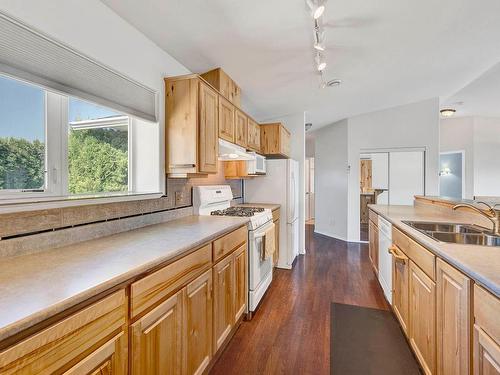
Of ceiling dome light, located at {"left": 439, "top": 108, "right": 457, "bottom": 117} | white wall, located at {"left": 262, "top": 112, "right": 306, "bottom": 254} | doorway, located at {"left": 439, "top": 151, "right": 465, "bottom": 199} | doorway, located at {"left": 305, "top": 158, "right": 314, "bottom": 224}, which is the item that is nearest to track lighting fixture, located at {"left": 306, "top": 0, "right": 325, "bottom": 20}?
white wall, located at {"left": 262, "top": 112, "right": 306, "bottom": 254}

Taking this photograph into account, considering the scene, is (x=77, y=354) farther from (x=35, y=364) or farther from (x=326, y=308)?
(x=326, y=308)

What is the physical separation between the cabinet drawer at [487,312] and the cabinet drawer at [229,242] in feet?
4.30

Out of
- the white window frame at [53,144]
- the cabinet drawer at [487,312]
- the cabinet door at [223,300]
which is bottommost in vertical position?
the cabinet door at [223,300]

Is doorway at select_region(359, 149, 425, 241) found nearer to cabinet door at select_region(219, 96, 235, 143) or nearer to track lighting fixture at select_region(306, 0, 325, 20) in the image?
cabinet door at select_region(219, 96, 235, 143)

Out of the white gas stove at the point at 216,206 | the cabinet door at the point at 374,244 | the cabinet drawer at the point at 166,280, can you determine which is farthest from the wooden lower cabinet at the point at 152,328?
the cabinet door at the point at 374,244

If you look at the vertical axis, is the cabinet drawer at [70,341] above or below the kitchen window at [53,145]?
below

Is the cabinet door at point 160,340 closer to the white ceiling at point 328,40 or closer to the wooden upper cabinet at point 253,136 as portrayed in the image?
the white ceiling at point 328,40

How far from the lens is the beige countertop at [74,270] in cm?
67

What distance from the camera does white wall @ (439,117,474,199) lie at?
18.3 feet

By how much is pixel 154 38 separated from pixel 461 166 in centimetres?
691

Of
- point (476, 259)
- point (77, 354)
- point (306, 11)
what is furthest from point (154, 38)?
point (476, 259)

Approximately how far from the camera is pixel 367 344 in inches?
76.5

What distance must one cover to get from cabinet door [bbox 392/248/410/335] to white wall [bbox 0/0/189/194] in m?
1.95

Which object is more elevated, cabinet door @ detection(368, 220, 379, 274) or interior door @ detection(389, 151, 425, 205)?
interior door @ detection(389, 151, 425, 205)
